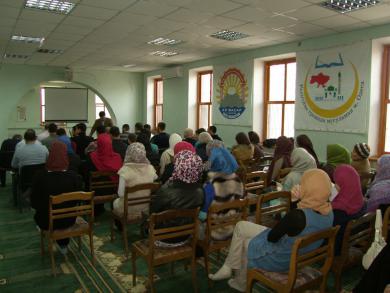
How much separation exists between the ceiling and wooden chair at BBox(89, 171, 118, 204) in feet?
7.18

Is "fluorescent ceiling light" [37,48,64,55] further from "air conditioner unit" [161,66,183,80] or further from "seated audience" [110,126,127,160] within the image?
"seated audience" [110,126,127,160]

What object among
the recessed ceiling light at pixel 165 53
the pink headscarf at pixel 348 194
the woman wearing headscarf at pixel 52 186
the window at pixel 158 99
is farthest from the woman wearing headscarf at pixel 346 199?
the window at pixel 158 99

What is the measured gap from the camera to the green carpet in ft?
9.11

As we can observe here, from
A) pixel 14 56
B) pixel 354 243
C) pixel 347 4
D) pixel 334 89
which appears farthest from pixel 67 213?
pixel 14 56

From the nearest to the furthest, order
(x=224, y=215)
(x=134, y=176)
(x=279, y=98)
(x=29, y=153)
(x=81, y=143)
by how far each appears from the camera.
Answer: (x=224, y=215) < (x=134, y=176) < (x=29, y=153) < (x=81, y=143) < (x=279, y=98)

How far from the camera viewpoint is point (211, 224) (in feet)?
9.00

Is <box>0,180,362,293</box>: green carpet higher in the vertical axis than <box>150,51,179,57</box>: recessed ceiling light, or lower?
lower

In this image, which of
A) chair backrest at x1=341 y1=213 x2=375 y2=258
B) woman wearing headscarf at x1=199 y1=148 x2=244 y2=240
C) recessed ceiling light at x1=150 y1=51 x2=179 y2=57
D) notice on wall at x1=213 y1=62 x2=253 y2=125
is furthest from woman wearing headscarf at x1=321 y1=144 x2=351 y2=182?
recessed ceiling light at x1=150 y1=51 x2=179 y2=57

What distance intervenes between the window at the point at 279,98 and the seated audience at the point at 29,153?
483 cm

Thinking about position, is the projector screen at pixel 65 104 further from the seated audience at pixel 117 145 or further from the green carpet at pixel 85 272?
the green carpet at pixel 85 272

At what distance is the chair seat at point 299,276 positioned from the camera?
2.09 metres

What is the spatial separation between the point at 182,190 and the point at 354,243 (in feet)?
4.36

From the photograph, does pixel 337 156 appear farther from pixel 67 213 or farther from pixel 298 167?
pixel 67 213

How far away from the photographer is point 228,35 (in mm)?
6270
